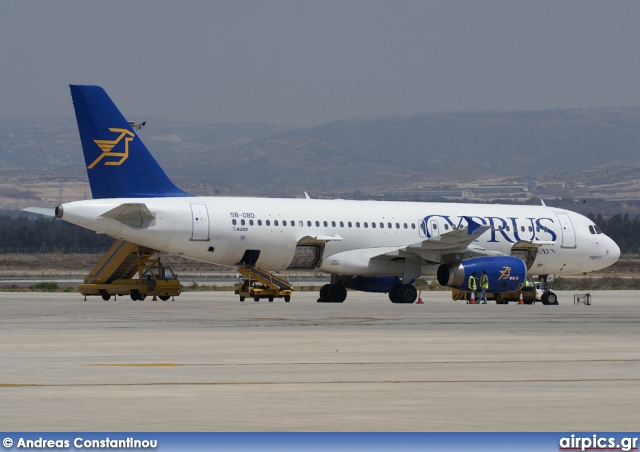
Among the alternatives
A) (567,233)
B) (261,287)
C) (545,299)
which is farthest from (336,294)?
(567,233)

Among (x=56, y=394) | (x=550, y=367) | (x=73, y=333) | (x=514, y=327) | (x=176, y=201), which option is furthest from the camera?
(x=176, y=201)

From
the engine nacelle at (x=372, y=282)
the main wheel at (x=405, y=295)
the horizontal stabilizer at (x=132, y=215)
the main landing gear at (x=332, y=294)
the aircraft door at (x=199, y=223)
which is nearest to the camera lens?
the horizontal stabilizer at (x=132, y=215)

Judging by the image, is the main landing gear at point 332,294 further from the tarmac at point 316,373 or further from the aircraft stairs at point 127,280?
the tarmac at point 316,373

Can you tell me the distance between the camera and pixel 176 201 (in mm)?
43312

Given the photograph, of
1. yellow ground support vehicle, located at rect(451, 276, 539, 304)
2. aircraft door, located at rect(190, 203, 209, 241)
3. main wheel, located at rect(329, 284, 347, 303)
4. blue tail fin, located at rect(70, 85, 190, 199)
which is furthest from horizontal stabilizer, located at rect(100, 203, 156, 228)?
yellow ground support vehicle, located at rect(451, 276, 539, 304)

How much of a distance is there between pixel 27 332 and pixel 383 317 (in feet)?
35.5

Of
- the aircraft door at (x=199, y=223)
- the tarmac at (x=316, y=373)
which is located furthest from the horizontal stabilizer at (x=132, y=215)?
the tarmac at (x=316, y=373)

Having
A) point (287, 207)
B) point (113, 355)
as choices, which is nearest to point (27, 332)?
point (113, 355)

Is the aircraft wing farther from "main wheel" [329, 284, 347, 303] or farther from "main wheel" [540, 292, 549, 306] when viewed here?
"main wheel" [540, 292, 549, 306]

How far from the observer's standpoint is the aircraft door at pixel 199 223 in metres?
43.0

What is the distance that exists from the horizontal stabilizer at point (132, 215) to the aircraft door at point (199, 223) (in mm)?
1470

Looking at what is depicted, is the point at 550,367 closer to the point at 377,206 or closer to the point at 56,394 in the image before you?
the point at 56,394

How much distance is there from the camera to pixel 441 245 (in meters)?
45.8

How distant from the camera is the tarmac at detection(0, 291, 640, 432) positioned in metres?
13.6
